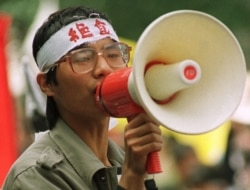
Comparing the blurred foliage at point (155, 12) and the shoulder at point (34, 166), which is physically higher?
the shoulder at point (34, 166)

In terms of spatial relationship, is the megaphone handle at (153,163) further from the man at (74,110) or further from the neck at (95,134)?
the neck at (95,134)

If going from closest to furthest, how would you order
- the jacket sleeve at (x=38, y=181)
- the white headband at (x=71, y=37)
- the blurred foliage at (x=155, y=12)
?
the jacket sleeve at (x=38, y=181)
the white headband at (x=71, y=37)
the blurred foliage at (x=155, y=12)

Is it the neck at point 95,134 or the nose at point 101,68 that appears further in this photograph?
the neck at point 95,134

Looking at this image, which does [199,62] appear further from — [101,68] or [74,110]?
[74,110]

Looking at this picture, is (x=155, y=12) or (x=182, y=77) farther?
(x=155, y=12)

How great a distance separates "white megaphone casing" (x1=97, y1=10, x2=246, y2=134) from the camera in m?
3.30

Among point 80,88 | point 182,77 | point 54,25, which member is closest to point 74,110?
point 80,88

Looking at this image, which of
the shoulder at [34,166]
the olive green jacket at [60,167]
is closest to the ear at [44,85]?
the olive green jacket at [60,167]

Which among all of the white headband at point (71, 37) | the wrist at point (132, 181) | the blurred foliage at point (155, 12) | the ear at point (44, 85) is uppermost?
the white headband at point (71, 37)

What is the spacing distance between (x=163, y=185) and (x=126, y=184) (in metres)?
6.25

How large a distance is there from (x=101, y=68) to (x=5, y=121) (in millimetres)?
2873

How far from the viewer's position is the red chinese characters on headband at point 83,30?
3805 mm

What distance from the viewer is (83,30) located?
3830mm

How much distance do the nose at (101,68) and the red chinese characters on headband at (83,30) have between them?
0.14m
